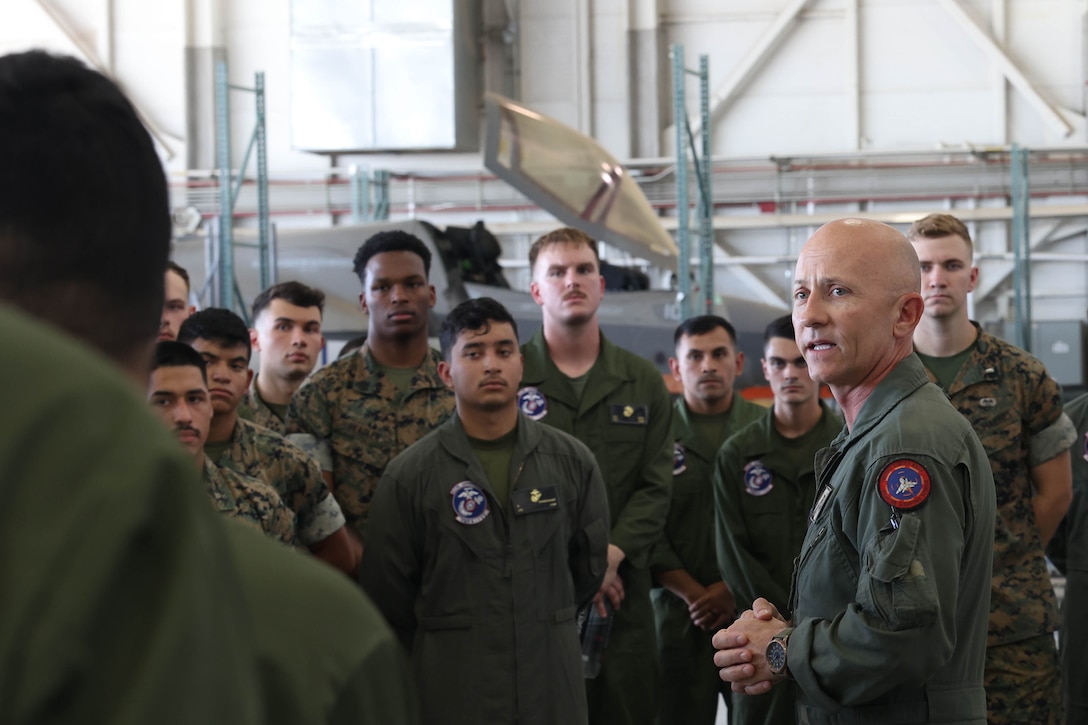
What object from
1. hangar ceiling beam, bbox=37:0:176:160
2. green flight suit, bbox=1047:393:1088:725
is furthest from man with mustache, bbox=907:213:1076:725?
hangar ceiling beam, bbox=37:0:176:160

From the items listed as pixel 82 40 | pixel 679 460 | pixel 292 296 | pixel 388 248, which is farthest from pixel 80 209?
pixel 82 40

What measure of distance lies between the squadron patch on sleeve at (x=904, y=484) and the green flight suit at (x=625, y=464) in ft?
5.50

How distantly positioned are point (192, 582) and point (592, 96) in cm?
1248

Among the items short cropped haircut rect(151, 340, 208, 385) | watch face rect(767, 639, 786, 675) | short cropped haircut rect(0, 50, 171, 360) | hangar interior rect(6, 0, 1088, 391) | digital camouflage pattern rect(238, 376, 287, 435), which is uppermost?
hangar interior rect(6, 0, 1088, 391)

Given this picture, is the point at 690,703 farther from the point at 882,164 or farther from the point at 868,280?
the point at 882,164

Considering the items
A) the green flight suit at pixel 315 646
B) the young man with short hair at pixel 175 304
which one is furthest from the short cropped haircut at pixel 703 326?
the green flight suit at pixel 315 646

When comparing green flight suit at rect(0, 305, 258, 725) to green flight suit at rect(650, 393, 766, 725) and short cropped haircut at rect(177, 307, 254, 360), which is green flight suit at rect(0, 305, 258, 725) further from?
green flight suit at rect(650, 393, 766, 725)

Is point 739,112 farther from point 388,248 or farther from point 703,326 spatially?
point 388,248

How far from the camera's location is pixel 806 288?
1.93m

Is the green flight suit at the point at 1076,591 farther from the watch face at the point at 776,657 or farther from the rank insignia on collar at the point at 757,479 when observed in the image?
the watch face at the point at 776,657

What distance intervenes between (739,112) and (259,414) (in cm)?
974

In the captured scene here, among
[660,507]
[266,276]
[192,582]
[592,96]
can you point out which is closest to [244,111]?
[592,96]

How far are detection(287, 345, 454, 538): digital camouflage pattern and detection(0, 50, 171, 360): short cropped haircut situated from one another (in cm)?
267

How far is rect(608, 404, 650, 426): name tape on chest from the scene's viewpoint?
3549 millimetres
